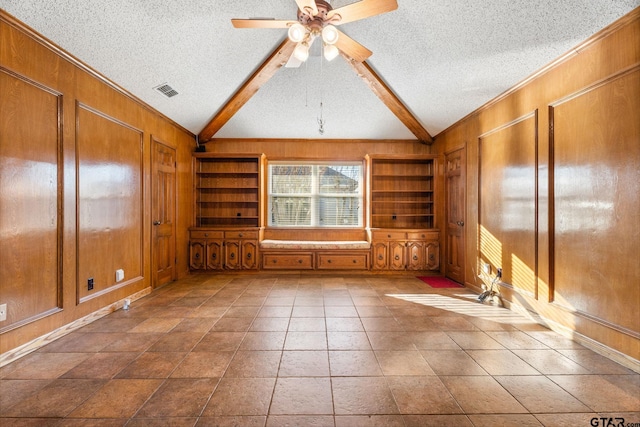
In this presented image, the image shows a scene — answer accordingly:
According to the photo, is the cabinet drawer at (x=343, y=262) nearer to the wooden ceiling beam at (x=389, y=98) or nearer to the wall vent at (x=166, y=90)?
the wooden ceiling beam at (x=389, y=98)

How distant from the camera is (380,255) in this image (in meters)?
5.48

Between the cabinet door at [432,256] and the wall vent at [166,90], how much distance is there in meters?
4.71

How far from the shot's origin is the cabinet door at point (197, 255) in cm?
550

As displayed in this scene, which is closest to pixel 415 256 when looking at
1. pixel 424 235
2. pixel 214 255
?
pixel 424 235

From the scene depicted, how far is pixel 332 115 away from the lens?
5.24 m

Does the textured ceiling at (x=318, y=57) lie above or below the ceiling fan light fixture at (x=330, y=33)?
above

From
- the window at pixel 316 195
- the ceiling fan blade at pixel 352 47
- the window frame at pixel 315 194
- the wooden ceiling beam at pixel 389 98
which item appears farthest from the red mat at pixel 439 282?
the ceiling fan blade at pixel 352 47

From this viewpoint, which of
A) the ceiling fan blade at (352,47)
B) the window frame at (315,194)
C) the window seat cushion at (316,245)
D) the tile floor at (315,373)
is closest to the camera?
the tile floor at (315,373)

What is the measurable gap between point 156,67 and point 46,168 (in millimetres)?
1613

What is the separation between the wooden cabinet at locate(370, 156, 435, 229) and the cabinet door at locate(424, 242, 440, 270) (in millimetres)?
510

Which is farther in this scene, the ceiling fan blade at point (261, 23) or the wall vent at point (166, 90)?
the wall vent at point (166, 90)

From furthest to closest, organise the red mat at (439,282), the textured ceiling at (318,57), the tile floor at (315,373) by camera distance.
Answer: the red mat at (439,282), the textured ceiling at (318,57), the tile floor at (315,373)

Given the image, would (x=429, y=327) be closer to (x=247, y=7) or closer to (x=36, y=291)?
(x=36, y=291)

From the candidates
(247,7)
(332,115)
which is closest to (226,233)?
(332,115)
